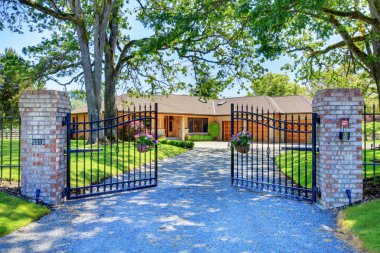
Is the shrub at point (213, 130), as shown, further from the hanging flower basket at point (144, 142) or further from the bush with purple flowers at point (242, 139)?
the hanging flower basket at point (144, 142)

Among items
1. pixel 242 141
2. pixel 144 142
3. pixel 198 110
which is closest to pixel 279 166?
pixel 242 141

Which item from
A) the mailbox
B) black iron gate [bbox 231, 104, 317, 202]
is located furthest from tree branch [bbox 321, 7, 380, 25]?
the mailbox

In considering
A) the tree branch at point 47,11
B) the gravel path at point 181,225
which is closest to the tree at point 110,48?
the tree branch at point 47,11

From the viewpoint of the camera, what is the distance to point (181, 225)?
201 inches

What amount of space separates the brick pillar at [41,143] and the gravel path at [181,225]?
699 mm

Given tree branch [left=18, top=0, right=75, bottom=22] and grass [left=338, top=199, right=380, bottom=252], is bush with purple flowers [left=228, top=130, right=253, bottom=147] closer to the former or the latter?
grass [left=338, top=199, right=380, bottom=252]

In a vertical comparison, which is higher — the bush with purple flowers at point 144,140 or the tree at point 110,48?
the tree at point 110,48

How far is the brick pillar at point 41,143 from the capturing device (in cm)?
620

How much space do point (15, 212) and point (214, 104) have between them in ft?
102

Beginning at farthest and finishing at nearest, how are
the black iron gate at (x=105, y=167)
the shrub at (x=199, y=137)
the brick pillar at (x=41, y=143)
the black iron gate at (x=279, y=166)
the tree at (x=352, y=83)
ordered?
the shrub at (x=199, y=137), the tree at (x=352, y=83), the black iron gate at (x=105, y=167), the black iron gate at (x=279, y=166), the brick pillar at (x=41, y=143)

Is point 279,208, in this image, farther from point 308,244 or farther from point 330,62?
point 330,62

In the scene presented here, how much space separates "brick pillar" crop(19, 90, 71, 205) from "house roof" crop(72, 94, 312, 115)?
75.4 feet

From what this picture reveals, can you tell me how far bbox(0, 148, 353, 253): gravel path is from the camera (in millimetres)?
4230

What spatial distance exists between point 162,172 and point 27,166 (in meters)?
5.28
